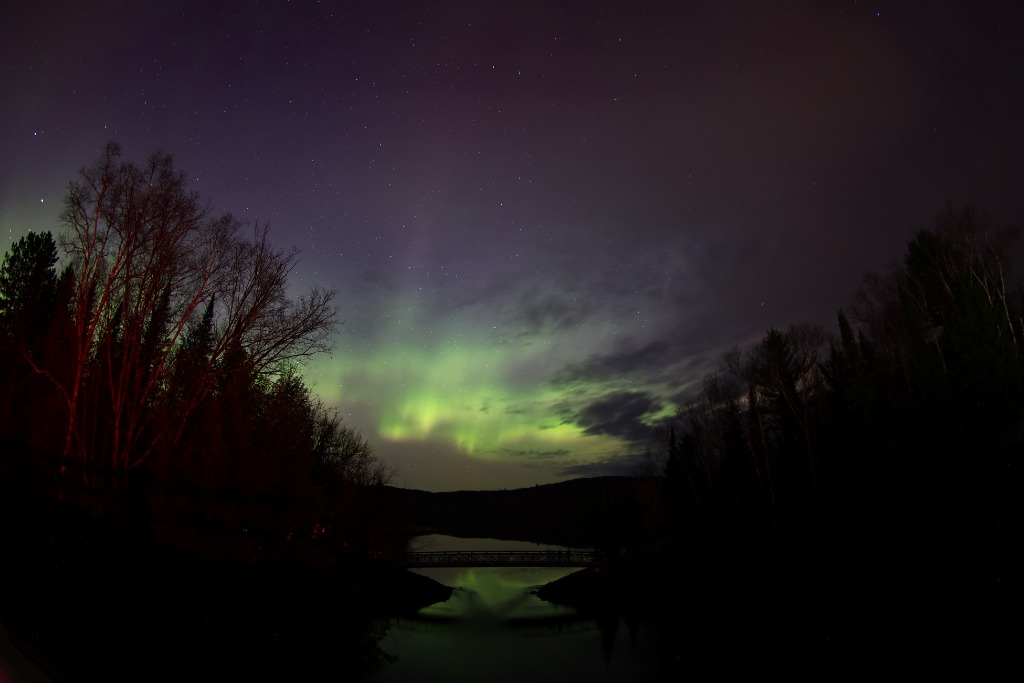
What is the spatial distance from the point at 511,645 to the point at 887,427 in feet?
104

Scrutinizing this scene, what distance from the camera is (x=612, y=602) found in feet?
156

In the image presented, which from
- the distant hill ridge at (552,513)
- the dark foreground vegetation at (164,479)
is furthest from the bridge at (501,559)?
the dark foreground vegetation at (164,479)

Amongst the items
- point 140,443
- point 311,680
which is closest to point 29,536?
point 311,680

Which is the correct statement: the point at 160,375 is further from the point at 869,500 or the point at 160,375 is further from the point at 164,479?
the point at 869,500

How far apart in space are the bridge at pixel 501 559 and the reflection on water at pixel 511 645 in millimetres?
7359

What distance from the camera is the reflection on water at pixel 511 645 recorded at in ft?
76.1

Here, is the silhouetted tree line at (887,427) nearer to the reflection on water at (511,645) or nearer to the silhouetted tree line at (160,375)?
the reflection on water at (511,645)

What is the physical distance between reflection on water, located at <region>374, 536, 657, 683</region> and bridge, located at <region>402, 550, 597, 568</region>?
7.36 meters

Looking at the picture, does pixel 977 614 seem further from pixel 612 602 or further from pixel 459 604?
pixel 459 604

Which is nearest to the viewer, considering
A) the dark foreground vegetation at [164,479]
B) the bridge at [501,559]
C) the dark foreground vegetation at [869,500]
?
the dark foreground vegetation at [164,479]

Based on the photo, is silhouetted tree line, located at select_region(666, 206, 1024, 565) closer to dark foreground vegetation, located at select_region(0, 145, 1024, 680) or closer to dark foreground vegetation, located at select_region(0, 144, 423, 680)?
dark foreground vegetation, located at select_region(0, 145, 1024, 680)

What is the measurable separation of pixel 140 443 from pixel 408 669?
42.2 feet

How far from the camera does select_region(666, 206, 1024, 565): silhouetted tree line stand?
93.3ft

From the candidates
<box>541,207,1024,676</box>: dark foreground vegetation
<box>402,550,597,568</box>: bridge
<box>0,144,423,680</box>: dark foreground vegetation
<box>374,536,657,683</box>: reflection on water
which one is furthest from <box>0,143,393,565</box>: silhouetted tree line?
<box>402,550,597,568</box>: bridge
